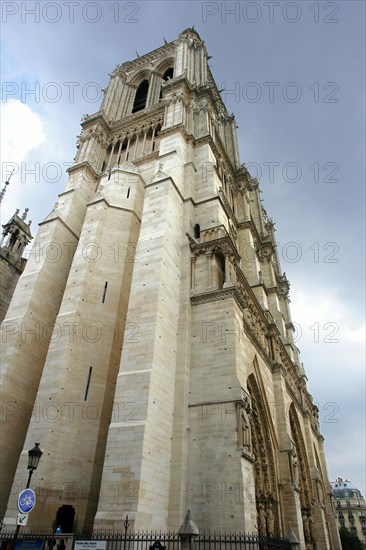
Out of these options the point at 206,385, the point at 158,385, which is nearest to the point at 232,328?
the point at 206,385

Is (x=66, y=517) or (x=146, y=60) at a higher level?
(x=146, y=60)

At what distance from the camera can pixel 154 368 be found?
12.6m

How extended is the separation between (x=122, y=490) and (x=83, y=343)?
19.8ft

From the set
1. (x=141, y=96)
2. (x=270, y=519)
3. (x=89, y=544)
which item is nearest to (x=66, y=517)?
(x=89, y=544)

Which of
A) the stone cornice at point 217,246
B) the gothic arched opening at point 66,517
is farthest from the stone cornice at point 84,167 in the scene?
the gothic arched opening at point 66,517

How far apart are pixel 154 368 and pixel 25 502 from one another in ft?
18.4

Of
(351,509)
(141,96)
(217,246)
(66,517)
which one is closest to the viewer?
(66,517)

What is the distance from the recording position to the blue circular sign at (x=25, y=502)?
7504mm

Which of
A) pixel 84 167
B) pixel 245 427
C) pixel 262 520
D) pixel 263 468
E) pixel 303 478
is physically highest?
pixel 84 167

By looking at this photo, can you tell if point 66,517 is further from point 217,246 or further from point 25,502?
point 217,246

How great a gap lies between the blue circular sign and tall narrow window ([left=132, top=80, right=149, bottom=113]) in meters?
31.0

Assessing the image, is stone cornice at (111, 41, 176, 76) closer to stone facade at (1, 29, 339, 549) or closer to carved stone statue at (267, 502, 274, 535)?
stone facade at (1, 29, 339, 549)

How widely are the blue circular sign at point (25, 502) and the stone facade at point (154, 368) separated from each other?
326 centimetres

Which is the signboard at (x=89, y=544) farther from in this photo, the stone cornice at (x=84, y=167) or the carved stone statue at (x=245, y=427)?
the stone cornice at (x=84, y=167)
